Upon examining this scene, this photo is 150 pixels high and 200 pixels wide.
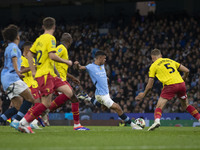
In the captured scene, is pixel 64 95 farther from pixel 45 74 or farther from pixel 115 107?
pixel 115 107

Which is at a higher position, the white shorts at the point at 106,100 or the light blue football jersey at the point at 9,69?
the light blue football jersey at the point at 9,69

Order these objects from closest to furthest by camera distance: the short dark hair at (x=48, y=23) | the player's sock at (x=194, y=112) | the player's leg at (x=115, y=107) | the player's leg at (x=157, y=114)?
1. the short dark hair at (x=48, y=23)
2. the player's leg at (x=157, y=114)
3. the player's sock at (x=194, y=112)
4. the player's leg at (x=115, y=107)

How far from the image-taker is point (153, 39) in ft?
77.7

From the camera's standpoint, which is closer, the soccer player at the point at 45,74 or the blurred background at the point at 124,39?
the soccer player at the point at 45,74

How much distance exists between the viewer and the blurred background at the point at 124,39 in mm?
19375

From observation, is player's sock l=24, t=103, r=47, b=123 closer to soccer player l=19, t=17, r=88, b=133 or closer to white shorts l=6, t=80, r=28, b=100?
soccer player l=19, t=17, r=88, b=133

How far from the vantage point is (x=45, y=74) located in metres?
7.70

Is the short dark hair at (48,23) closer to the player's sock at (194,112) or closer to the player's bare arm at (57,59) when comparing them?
the player's bare arm at (57,59)

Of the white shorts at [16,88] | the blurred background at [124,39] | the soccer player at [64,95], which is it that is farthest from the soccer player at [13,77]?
the blurred background at [124,39]

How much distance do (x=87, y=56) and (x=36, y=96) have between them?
46.0 feet

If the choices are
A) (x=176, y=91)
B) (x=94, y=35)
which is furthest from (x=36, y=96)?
(x=94, y=35)

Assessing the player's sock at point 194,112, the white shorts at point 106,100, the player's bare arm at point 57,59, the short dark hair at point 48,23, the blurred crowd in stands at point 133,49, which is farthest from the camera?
the blurred crowd in stands at point 133,49

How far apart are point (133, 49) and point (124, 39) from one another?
5.00ft

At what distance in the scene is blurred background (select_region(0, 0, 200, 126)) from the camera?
19.4 meters
